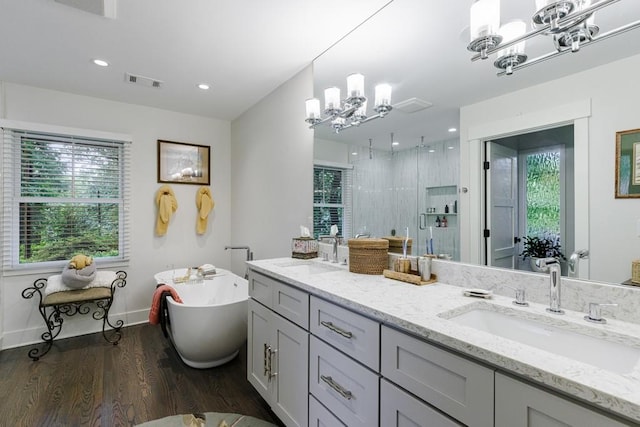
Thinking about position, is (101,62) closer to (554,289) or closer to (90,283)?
(90,283)

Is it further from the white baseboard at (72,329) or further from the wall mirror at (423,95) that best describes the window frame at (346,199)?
the white baseboard at (72,329)

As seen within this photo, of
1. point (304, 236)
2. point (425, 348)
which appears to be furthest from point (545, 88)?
point (304, 236)

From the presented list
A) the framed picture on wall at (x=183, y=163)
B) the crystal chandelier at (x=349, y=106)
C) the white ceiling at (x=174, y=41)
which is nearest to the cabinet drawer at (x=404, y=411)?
the crystal chandelier at (x=349, y=106)

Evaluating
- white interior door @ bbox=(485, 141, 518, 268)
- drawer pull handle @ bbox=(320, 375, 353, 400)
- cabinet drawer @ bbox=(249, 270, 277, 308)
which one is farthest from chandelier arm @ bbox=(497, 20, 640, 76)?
cabinet drawer @ bbox=(249, 270, 277, 308)

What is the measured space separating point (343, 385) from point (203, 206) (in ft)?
10.4

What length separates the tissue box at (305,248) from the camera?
7.95ft

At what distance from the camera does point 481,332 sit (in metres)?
0.92

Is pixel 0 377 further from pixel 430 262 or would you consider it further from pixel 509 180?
pixel 509 180

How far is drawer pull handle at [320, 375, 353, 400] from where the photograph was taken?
128 cm

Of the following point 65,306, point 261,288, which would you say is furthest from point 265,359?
point 65,306

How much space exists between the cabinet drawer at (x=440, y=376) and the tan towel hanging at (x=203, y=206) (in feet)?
10.9

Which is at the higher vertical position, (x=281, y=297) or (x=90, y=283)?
(x=281, y=297)

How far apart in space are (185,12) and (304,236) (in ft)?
5.68

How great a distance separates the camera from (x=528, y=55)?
1252 mm
